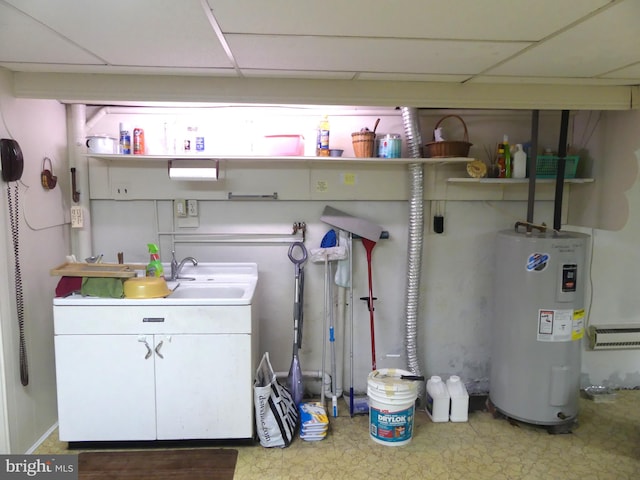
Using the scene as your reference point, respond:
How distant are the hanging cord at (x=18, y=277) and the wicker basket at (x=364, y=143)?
193 cm

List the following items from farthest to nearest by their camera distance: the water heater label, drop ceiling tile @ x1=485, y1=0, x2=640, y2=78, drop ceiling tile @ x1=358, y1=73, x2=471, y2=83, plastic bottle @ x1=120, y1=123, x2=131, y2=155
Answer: plastic bottle @ x1=120, y1=123, x2=131, y2=155 → the water heater label → drop ceiling tile @ x1=358, y1=73, x2=471, y2=83 → drop ceiling tile @ x1=485, y1=0, x2=640, y2=78

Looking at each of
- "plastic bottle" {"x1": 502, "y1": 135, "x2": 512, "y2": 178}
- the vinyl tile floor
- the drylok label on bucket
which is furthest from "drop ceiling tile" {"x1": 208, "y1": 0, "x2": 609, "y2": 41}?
the vinyl tile floor

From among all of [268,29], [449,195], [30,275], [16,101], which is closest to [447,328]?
[449,195]

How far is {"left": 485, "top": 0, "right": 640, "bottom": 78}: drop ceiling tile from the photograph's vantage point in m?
1.54

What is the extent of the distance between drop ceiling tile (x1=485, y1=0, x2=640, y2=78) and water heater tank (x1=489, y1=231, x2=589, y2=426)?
0.97 m

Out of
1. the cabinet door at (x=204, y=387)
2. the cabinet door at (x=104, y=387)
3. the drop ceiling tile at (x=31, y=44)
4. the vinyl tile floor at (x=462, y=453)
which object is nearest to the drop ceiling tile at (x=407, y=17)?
the drop ceiling tile at (x=31, y=44)

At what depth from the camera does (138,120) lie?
2.92m

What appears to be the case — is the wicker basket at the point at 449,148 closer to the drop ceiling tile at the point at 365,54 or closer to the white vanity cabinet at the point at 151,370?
the drop ceiling tile at the point at 365,54

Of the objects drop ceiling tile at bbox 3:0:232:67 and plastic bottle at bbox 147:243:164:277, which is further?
plastic bottle at bbox 147:243:164:277

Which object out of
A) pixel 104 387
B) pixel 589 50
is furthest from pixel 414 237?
pixel 104 387

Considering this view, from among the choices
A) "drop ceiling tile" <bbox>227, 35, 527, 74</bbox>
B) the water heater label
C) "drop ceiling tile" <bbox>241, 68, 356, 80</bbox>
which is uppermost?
"drop ceiling tile" <bbox>241, 68, 356, 80</bbox>

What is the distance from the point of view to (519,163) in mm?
2934

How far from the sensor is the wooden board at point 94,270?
2.43 metres

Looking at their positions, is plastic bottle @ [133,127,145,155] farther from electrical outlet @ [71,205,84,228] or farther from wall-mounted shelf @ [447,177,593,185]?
wall-mounted shelf @ [447,177,593,185]
